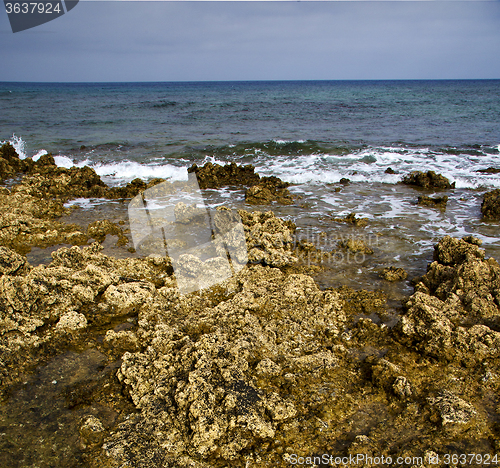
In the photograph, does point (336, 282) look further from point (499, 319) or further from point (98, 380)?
A: point (98, 380)

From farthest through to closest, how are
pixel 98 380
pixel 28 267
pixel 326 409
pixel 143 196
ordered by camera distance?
pixel 143 196, pixel 28 267, pixel 98 380, pixel 326 409

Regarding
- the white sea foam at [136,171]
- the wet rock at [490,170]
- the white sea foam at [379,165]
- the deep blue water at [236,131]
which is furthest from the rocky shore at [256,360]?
the deep blue water at [236,131]

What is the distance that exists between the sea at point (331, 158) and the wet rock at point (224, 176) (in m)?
0.57

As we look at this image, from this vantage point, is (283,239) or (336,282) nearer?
(336,282)

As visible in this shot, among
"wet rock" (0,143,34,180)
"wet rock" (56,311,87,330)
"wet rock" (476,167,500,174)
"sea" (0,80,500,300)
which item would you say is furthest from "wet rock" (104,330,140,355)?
"wet rock" (476,167,500,174)

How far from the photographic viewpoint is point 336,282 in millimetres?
5105

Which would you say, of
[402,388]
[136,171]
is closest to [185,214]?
[402,388]

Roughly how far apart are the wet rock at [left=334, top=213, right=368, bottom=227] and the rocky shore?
2328mm

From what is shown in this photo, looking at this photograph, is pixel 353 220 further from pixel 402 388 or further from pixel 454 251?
pixel 402 388

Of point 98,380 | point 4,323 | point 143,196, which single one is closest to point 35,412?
point 98,380

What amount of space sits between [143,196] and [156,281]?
5.14 meters

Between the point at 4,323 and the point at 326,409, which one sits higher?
the point at 4,323

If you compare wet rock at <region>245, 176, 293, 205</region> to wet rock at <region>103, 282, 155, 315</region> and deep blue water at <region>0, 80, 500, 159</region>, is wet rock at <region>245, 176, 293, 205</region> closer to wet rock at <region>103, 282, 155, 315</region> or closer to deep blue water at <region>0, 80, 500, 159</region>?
wet rock at <region>103, 282, 155, 315</region>

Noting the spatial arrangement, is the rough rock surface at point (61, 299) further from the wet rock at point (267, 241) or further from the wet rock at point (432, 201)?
the wet rock at point (432, 201)
